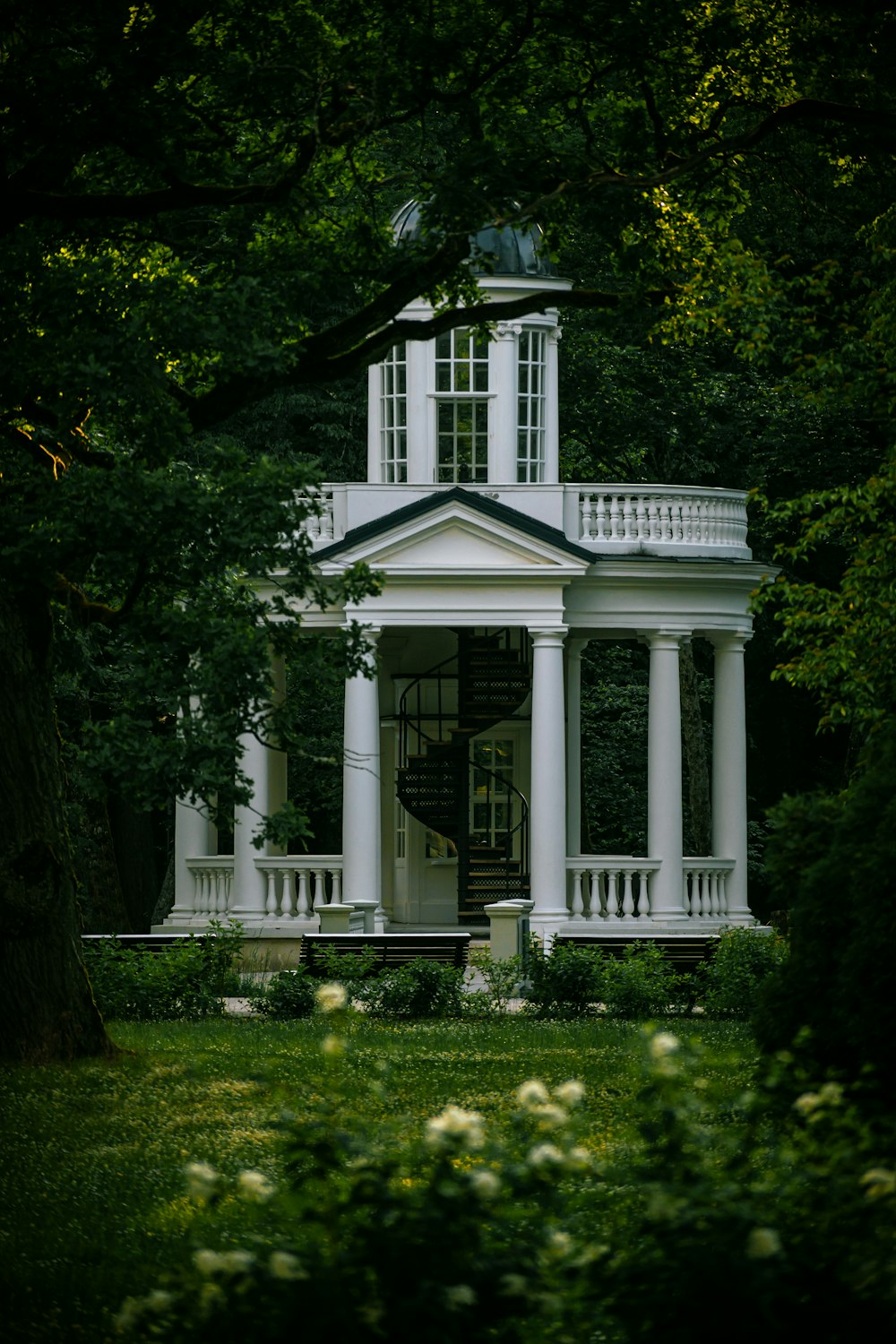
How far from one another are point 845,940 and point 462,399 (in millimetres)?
20030

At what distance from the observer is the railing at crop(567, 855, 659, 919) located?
27.0 metres

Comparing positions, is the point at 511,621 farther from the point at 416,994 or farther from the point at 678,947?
the point at 416,994

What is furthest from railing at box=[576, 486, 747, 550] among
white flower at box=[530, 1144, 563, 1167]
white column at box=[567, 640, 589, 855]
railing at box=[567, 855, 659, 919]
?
white flower at box=[530, 1144, 563, 1167]

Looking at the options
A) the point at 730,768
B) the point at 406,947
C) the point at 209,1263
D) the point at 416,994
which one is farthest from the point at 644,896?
the point at 209,1263

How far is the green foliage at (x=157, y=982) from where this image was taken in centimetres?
1955

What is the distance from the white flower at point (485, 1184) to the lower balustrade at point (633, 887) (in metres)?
21.5

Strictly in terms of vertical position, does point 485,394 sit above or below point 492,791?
above

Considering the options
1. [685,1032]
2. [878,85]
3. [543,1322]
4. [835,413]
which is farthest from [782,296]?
[835,413]

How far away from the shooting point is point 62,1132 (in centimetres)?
1172

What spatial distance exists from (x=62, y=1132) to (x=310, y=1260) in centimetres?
690

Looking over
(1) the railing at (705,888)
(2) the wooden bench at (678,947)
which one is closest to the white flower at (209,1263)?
(2) the wooden bench at (678,947)

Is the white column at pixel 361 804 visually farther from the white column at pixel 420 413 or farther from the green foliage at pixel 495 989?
the green foliage at pixel 495 989

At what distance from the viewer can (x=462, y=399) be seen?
28172mm

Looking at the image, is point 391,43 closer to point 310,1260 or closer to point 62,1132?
point 62,1132
